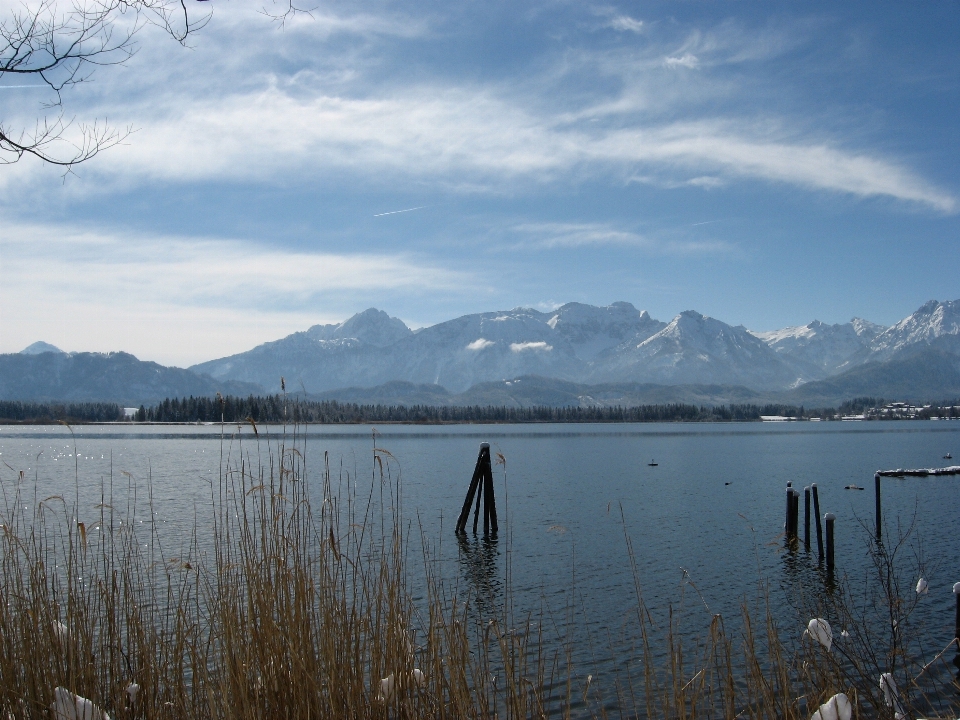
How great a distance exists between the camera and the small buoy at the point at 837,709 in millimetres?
4715

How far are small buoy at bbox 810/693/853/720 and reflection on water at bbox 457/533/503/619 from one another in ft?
31.3

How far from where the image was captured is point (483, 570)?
20.4 m

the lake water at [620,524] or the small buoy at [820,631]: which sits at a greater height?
the small buoy at [820,631]

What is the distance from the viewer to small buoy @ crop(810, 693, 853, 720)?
15.5 ft

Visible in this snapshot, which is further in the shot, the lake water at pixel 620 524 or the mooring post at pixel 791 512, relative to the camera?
the mooring post at pixel 791 512

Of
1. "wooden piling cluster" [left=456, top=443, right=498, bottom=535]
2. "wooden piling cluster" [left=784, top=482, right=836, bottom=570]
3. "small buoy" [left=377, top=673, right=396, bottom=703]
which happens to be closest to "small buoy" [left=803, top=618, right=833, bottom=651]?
"small buoy" [left=377, top=673, right=396, bottom=703]

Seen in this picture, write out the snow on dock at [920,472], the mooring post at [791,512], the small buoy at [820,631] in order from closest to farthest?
the small buoy at [820,631], the mooring post at [791,512], the snow on dock at [920,472]

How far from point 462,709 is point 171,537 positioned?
21239 mm

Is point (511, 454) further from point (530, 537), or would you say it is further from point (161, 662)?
point (161, 662)

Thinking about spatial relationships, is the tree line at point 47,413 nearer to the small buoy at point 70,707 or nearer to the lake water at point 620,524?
the lake water at point 620,524

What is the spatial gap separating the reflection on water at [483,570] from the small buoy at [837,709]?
9553 millimetres

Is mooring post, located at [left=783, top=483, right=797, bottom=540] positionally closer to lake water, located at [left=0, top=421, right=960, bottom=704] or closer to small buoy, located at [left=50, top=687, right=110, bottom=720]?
lake water, located at [left=0, top=421, right=960, bottom=704]

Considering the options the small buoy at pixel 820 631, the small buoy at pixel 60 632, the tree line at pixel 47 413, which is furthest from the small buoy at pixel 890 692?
the tree line at pixel 47 413

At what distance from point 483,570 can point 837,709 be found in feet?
53.1
